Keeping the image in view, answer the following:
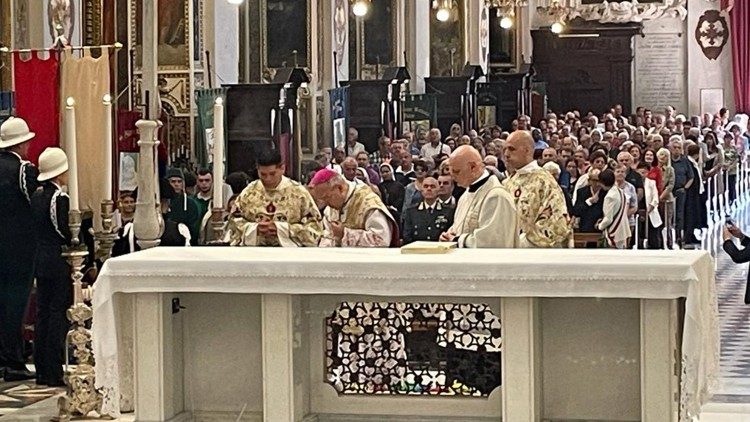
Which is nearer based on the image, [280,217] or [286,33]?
[280,217]

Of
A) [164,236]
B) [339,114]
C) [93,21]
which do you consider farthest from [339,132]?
[164,236]

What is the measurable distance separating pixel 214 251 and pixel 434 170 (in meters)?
7.17

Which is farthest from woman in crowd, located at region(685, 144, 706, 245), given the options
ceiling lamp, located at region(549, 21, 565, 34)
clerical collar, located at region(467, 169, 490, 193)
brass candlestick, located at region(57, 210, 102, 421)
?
ceiling lamp, located at region(549, 21, 565, 34)

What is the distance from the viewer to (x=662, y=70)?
40.9 m

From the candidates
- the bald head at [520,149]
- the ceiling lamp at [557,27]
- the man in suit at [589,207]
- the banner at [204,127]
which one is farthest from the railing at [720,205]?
the bald head at [520,149]

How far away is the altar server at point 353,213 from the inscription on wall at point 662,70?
3156 centimetres

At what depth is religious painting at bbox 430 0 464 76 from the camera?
3231cm

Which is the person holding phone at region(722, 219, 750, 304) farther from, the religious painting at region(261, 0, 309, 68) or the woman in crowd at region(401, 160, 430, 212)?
the religious painting at region(261, 0, 309, 68)

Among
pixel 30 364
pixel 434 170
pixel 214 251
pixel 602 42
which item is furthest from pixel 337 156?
pixel 602 42

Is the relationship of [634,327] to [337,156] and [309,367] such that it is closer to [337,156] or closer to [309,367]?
[309,367]

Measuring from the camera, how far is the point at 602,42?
39625 mm

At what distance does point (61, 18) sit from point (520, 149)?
6.86 metres

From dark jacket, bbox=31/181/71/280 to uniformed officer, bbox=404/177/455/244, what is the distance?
109 inches

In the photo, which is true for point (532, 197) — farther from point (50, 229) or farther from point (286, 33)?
point (286, 33)
